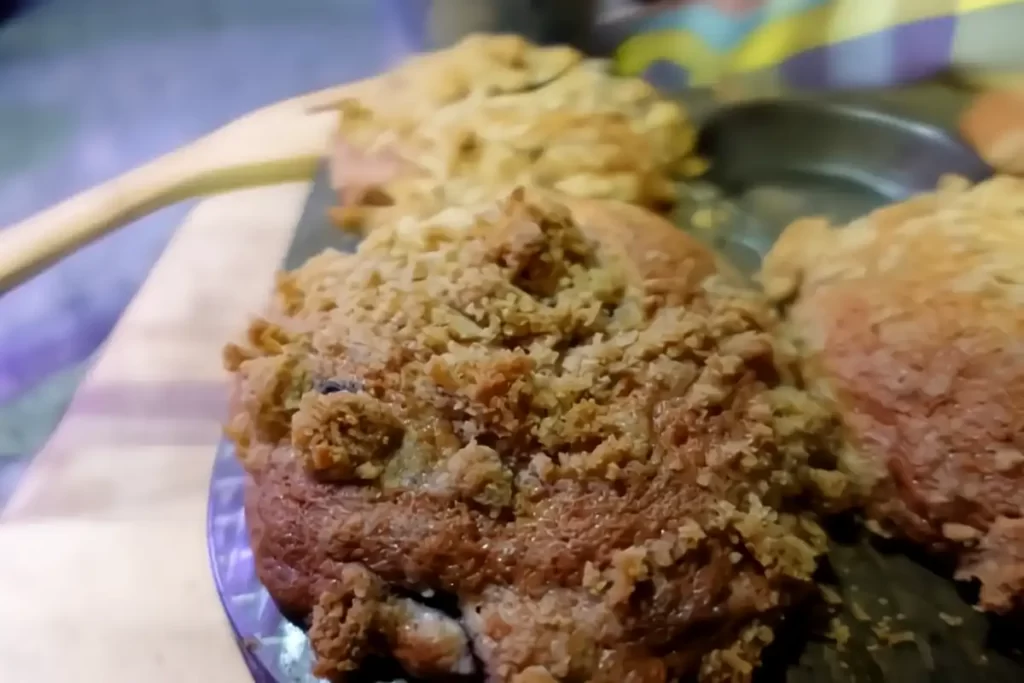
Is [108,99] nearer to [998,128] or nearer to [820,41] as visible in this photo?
[820,41]

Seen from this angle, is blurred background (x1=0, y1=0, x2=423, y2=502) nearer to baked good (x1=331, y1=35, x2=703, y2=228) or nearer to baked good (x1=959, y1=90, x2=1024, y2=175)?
baked good (x1=331, y1=35, x2=703, y2=228)

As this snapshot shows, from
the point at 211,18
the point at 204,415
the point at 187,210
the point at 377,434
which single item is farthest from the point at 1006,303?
the point at 211,18

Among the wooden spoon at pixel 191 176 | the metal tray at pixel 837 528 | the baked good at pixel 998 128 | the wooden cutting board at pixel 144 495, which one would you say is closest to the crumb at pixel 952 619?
the metal tray at pixel 837 528

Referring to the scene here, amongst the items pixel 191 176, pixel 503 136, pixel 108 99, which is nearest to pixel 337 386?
pixel 503 136

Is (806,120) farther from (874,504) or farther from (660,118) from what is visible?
(874,504)

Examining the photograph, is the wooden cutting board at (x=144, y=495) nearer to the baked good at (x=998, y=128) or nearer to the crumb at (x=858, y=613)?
the crumb at (x=858, y=613)
